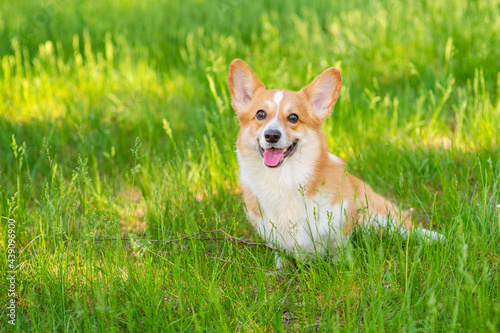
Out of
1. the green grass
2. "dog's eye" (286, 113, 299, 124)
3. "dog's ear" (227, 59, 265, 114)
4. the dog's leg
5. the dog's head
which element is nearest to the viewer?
the green grass

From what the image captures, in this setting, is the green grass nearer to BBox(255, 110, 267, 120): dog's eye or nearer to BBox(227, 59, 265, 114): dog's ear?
BBox(227, 59, 265, 114): dog's ear

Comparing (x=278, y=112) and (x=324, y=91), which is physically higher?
(x=324, y=91)

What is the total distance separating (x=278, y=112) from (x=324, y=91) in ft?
1.27

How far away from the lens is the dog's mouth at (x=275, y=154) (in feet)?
8.79

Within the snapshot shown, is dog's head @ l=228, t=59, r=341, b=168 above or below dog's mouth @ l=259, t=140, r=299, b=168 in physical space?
above

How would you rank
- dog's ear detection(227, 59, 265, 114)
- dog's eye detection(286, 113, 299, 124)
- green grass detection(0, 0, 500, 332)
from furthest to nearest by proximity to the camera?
dog's ear detection(227, 59, 265, 114) → dog's eye detection(286, 113, 299, 124) → green grass detection(0, 0, 500, 332)

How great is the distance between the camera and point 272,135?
8.61 ft

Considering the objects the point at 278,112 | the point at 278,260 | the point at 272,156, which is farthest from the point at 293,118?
the point at 278,260

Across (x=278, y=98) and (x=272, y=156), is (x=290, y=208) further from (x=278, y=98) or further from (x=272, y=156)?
(x=278, y=98)

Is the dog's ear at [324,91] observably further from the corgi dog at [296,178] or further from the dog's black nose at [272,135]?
the dog's black nose at [272,135]

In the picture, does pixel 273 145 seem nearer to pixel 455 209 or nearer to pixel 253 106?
pixel 253 106

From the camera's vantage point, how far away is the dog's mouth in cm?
268

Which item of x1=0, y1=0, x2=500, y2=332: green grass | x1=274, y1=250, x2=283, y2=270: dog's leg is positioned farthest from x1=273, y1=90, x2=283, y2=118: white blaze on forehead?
x1=274, y1=250, x2=283, y2=270: dog's leg

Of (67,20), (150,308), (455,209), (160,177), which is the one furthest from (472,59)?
(67,20)
